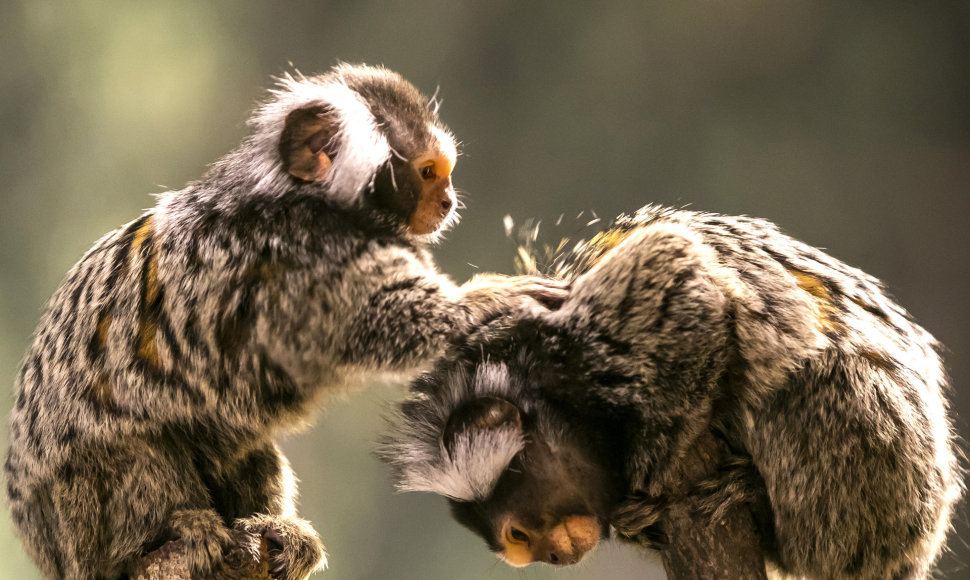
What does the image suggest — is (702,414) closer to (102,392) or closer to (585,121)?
(102,392)

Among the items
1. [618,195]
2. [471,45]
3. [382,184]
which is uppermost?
[471,45]

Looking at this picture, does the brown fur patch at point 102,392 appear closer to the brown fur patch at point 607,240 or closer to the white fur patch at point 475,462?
the white fur patch at point 475,462

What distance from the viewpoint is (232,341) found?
A: 8.46 ft

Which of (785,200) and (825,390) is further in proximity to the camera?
(785,200)

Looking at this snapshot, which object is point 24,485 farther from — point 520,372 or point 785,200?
point 785,200

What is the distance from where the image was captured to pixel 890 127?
5.05 metres

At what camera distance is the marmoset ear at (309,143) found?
2.70 meters

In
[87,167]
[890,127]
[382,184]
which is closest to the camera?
[382,184]

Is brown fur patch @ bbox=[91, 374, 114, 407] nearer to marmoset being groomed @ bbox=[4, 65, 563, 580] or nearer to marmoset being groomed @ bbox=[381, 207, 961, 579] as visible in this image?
marmoset being groomed @ bbox=[4, 65, 563, 580]

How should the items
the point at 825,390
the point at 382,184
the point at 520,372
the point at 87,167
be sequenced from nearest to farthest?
1. the point at 825,390
2. the point at 520,372
3. the point at 382,184
4. the point at 87,167

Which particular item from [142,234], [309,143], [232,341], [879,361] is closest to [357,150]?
[309,143]

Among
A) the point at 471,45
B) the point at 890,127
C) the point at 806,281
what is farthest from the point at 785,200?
the point at 806,281

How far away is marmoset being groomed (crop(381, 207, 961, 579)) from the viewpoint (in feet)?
7.60

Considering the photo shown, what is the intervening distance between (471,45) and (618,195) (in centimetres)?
125
